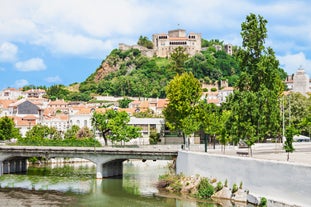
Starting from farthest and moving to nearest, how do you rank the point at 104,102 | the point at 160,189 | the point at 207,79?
the point at 207,79, the point at 104,102, the point at 160,189

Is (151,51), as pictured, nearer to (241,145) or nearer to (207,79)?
(207,79)

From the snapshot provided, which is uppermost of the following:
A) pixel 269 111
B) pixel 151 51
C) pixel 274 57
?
pixel 151 51

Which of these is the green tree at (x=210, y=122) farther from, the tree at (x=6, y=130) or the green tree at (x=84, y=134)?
the tree at (x=6, y=130)

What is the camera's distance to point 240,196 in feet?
113

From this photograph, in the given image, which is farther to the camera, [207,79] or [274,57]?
[207,79]

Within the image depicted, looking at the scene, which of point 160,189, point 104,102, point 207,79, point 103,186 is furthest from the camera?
point 207,79

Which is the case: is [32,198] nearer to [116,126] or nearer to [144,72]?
[116,126]

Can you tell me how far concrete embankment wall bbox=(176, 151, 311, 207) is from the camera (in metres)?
28.7

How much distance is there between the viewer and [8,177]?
54.0 meters

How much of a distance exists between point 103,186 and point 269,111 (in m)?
16.2

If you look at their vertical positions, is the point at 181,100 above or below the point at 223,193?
above

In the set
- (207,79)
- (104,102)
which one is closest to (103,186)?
(104,102)

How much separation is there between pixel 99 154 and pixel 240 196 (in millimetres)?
19874

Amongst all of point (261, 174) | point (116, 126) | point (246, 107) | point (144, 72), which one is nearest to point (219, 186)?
point (261, 174)
